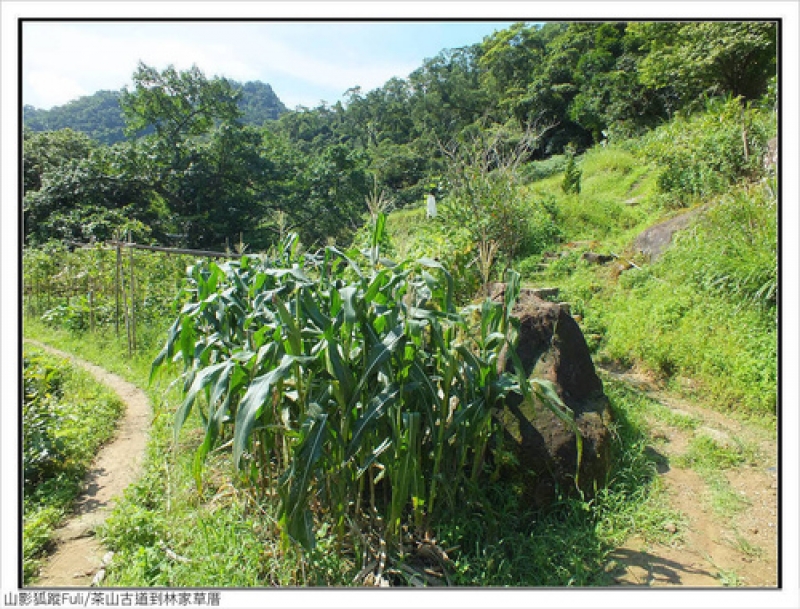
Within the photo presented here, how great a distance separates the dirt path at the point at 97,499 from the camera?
84.9 inches

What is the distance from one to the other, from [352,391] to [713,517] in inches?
77.9

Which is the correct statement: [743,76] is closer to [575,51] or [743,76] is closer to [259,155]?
[575,51]

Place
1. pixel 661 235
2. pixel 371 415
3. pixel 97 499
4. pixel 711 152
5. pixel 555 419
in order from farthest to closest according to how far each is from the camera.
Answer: pixel 711 152 → pixel 661 235 → pixel 97 499 → pixel 555 419 → pixel 371 415

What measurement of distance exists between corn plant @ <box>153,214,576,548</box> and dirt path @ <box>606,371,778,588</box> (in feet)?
2.75

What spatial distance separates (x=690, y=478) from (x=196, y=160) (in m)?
17.8

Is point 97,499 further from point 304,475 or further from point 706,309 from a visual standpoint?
point 706,309

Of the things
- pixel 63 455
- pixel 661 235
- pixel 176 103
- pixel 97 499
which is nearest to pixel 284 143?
pixel 176 103

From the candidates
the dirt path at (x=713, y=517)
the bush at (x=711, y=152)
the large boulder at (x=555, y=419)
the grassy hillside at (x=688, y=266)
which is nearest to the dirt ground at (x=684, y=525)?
the dirt path at (x=713, y=517)

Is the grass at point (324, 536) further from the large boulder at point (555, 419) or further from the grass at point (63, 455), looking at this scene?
the grass at point (63, 455)

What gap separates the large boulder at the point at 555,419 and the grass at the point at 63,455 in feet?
7.25

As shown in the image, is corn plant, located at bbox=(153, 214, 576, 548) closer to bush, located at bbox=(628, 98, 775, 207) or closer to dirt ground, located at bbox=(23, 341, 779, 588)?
dirt ground, located at bbox=(23, 341, 779, 588)

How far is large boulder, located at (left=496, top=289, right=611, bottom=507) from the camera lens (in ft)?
8.05

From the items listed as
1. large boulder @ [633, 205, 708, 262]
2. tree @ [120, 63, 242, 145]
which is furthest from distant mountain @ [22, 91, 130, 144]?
large boulder @ [633, 205, 708, 262]

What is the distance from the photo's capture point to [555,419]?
100 inches
